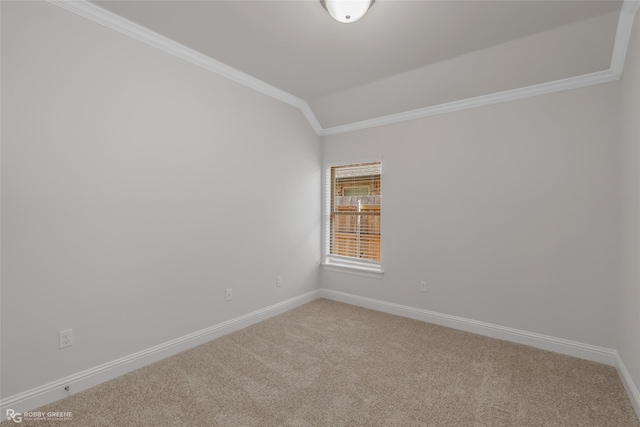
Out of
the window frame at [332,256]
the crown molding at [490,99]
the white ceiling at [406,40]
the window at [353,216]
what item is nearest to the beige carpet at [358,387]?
Answer: the window frame at [332,256]

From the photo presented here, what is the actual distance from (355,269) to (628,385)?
8.40ft

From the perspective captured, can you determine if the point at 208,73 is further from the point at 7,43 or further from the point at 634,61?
the point at 634,61

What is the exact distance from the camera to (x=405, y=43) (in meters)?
2.47

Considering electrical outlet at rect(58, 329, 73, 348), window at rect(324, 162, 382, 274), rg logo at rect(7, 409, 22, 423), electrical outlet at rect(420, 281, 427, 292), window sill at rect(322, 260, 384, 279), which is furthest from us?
window at rect(324, 162, 382, 274)

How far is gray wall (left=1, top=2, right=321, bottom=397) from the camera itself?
5.93 feet

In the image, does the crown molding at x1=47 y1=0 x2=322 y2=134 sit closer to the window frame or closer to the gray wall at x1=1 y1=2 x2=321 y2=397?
the gray wall at x1=1 y1=2 x2=321 y2=397

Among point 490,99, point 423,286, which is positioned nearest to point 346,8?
point 490,99

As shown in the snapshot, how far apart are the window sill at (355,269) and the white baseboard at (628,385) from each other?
84.5 inches

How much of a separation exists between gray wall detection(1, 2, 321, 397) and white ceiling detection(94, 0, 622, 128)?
15.7 inches

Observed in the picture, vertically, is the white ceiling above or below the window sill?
above

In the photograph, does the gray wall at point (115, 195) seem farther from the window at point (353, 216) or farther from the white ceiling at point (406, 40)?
the window at point (353, 216)

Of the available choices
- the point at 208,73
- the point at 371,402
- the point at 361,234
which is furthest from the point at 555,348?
the point at 208,73

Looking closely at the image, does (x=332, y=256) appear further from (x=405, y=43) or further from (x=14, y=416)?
(x=14, y=416)

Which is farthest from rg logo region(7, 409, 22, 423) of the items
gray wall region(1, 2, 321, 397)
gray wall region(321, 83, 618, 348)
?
gray wall region(321, 83, 618, 348)
